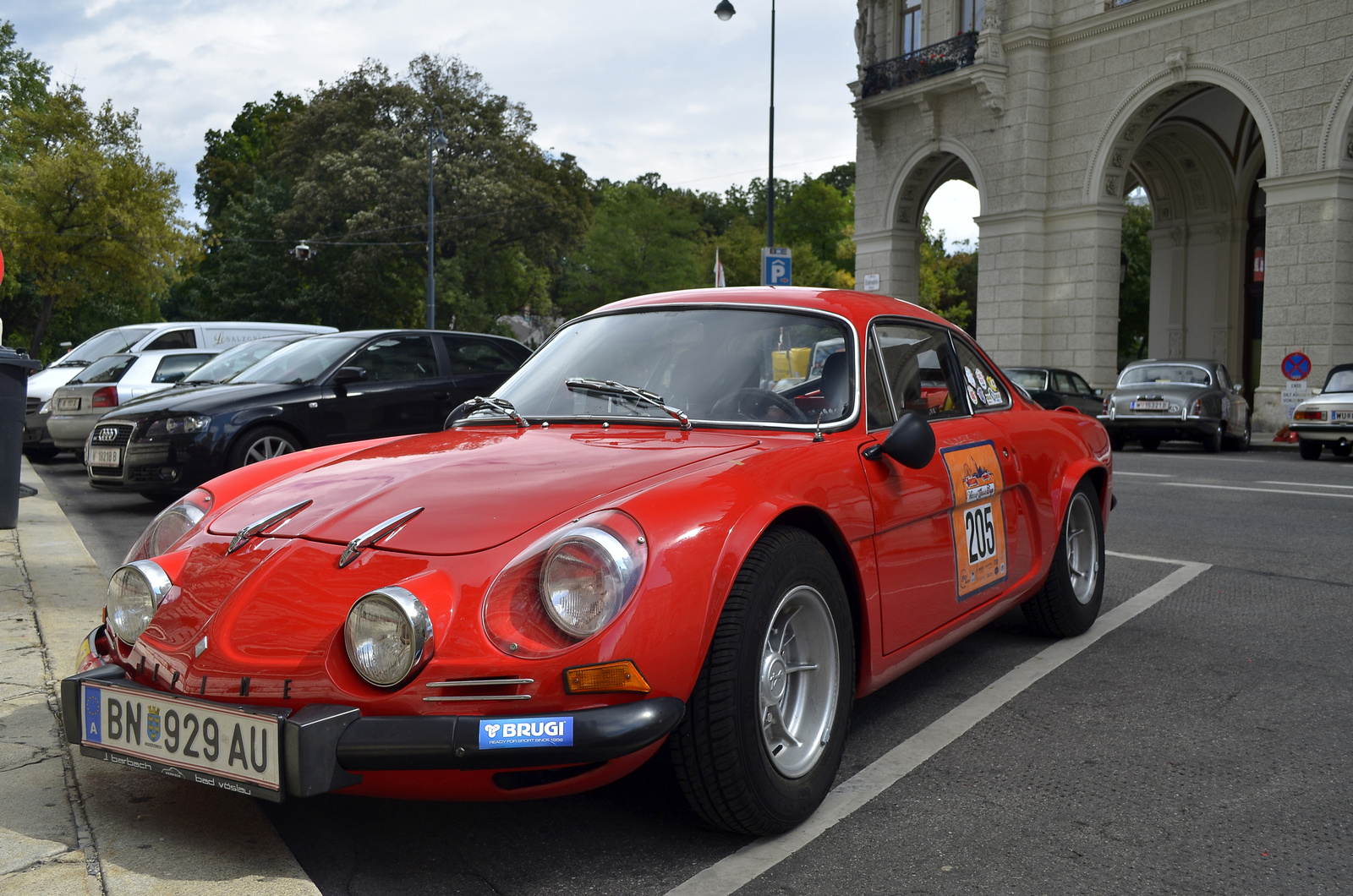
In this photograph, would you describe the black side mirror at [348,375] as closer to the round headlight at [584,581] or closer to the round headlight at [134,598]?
the round headlight at [134,598]

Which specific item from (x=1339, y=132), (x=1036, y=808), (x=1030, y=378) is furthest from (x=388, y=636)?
(x=1339, y=132)

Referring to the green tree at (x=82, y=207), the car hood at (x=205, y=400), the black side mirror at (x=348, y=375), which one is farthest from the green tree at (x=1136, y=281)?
the car hood at (x=205, y=400)

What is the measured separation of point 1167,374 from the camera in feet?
64.6

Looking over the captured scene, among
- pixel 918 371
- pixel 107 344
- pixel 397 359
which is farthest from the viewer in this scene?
pixel 107 344

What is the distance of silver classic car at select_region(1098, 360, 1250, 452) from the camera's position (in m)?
18.5

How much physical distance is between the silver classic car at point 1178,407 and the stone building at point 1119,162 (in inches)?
136

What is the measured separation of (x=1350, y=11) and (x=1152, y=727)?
2209 cm

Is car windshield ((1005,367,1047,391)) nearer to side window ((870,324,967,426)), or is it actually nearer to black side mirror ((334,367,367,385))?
black side mirror ((334,367,367,385))

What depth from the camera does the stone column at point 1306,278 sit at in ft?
70.2

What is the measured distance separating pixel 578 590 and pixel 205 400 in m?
7.44

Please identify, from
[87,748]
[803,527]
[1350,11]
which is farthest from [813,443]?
[1350,11]

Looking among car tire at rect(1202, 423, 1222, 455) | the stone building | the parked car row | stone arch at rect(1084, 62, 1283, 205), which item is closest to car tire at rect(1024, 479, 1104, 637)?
the parked car row

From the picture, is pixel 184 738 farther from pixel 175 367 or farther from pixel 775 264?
pixel 775 264

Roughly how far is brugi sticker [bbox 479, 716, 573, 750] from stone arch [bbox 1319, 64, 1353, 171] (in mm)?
23264
